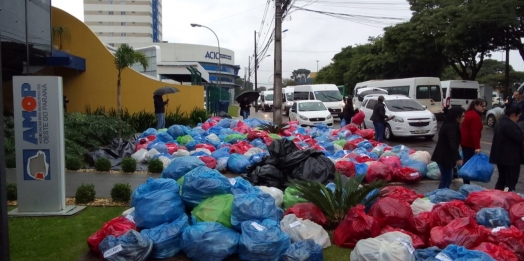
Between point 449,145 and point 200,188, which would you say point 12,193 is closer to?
point 200,188

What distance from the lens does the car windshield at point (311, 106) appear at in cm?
2361

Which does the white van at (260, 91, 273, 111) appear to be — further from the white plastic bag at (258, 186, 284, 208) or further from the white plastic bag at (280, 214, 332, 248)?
the white plastic bag at (280, 214, 332, 248)

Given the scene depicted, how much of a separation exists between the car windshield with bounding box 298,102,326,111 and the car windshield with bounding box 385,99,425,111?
520cm

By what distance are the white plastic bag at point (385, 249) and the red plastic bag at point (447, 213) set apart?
0.78 meters

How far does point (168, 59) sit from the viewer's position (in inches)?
2840

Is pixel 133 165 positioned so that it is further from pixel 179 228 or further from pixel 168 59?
pixel 168 59

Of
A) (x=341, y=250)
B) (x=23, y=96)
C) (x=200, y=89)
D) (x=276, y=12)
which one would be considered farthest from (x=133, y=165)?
(x=200, y=89)

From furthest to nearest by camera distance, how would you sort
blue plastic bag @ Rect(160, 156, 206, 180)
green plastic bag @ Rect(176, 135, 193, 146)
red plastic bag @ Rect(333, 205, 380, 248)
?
green plastic bag @ Rect(176, 135, 193, 146), blue plastic bag @ Rect(160, 156, 206, 180), red plastic bag @ Rect(333, 205, 380, 248)

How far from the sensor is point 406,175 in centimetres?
991

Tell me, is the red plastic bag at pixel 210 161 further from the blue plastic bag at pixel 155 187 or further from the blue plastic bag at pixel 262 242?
the blue plastic bag at pixel 262 242

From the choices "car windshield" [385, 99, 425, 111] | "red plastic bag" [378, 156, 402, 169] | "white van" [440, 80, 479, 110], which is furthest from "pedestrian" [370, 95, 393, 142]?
"white van" [440, 80, 479, 110]

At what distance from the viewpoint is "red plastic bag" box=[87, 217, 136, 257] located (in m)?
5.46

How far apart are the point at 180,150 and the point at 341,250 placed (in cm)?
702

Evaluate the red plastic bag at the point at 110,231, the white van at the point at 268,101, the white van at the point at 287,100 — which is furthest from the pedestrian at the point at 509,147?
the white van at the point at 268,101
